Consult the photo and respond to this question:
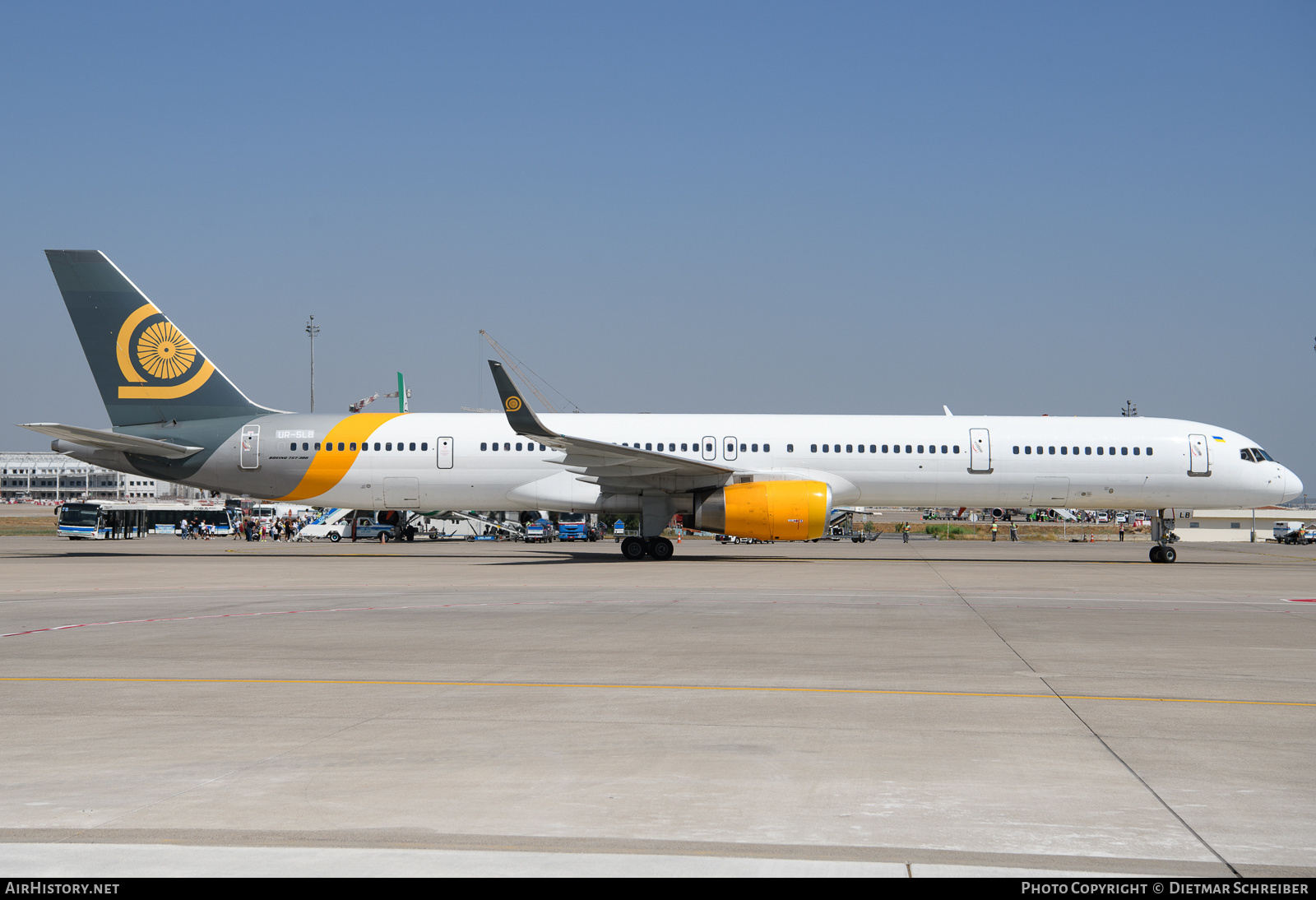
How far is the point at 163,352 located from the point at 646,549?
15018 mm

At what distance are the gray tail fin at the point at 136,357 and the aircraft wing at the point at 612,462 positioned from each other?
31.6 ft

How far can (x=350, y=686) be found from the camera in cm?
830

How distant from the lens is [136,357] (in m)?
29.1

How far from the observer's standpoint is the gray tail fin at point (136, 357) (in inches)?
1137

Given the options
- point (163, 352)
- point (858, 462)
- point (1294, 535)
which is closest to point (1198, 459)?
point (858, 462)

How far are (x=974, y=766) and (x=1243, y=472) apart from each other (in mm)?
27564

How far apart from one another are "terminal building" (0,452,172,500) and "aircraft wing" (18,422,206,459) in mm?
140857

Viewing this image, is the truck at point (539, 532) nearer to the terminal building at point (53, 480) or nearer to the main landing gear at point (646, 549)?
the main landing gear at point (646, 549)

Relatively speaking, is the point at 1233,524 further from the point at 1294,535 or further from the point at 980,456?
the point at 980,456

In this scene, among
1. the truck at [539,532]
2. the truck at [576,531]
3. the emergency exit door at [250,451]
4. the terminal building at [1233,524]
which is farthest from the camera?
the terminal building at [1233,524]

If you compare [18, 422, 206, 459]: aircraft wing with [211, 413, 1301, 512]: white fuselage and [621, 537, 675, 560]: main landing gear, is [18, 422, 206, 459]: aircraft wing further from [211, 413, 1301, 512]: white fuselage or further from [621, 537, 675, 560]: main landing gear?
[621, 537, 675, 560]: main landing gear

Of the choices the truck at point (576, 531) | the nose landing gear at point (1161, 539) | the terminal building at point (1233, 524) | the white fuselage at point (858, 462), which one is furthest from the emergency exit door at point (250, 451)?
the terminal building at point (1233, 524)

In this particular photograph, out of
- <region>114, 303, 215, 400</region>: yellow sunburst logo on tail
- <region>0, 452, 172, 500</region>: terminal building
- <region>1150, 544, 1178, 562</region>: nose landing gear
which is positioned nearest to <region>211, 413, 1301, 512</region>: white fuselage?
<region>1150, 544, 1178, 562</region>: nose landing gear
